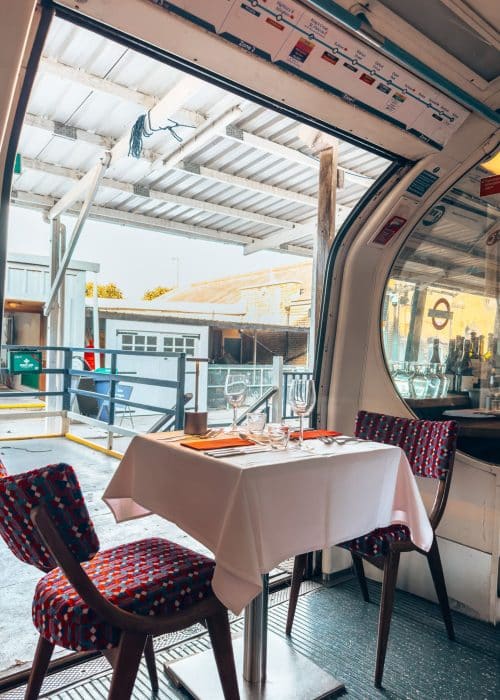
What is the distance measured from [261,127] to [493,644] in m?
4.05

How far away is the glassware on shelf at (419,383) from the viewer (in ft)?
9.33

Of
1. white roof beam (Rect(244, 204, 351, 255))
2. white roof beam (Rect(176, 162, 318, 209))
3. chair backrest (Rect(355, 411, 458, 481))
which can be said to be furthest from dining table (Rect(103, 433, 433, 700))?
white roof beam (Rect(244, 204, 351, 255))

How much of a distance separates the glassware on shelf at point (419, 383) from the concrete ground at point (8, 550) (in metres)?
1.60

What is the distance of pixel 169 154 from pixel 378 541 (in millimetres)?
4200

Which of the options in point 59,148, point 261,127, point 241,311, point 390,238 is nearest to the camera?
point 390,238

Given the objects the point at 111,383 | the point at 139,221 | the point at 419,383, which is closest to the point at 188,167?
the point at 139,221

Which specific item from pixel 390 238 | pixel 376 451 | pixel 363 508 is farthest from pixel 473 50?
pixel 363 508

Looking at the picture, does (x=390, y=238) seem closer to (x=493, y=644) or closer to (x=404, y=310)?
(x=404, y=310)

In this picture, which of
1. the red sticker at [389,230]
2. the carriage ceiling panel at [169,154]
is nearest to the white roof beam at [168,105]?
the carriage ceiling panel at [169,154]

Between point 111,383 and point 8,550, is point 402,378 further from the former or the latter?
point 111,383

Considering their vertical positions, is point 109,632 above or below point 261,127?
below

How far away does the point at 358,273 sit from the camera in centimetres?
280

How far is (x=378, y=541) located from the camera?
197 centimetres

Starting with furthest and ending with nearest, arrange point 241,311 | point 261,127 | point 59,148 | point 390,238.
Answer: point 241,311 → point 59,148 → point 261,127 → point 390,238
